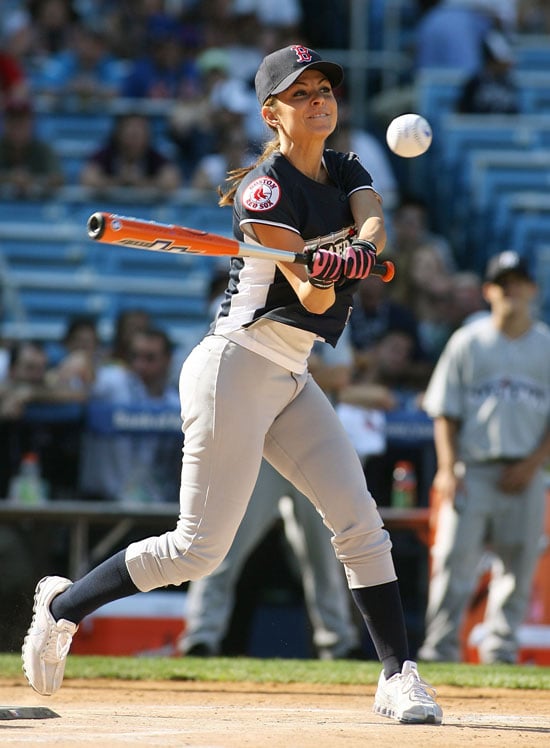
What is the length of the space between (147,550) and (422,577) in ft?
13.6

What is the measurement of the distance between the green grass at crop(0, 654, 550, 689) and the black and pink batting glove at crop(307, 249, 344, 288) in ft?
7.96

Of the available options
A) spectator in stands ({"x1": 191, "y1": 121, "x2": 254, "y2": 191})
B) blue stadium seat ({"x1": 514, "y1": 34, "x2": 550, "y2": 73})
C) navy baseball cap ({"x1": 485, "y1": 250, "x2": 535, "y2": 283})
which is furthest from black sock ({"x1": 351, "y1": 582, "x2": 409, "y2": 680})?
blue stadium seat ({"x1": 514, "y1": 34, "x2": 550, "y2": 73})

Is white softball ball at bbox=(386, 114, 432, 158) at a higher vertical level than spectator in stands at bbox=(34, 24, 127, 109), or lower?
lower

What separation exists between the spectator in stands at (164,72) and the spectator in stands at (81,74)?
0.19 m

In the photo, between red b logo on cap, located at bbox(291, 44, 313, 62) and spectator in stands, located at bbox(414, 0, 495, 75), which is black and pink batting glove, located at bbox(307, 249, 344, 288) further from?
spectator in stands, located at bbox(414, 0, 495, 75)

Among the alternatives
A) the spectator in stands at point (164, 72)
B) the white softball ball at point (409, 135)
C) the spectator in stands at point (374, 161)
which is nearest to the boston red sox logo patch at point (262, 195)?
the white softball ball at point (409, 135)

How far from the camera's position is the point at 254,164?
4945 millimetres

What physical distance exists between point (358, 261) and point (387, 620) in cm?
129

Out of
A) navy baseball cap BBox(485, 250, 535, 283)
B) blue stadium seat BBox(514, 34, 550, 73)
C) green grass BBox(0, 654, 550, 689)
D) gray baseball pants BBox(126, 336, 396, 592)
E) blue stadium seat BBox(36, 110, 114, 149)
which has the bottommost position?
Result: green grass BBox(0, 654, 550, 689)

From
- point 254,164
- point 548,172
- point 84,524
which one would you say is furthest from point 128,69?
point 254,164

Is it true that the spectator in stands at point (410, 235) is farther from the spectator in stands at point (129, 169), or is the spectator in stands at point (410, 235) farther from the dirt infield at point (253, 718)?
the dirt infield at point (253, 718)

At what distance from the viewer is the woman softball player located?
15.5 ft

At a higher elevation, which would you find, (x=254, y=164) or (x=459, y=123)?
(x=459, y=123)

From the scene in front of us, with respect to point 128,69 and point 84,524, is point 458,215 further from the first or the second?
point 84,524
